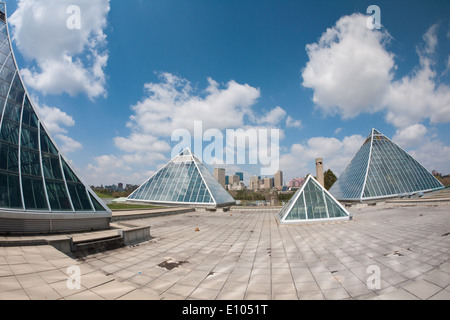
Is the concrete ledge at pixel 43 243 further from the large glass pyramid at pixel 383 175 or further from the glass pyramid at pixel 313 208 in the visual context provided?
the large glass pyramid at pixel 383 175

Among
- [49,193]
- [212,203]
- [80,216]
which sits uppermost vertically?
[49,193]

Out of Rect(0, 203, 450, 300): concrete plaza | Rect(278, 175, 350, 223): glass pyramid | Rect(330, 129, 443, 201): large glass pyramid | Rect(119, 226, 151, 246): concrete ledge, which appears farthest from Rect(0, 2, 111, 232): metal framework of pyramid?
Rect(330, 129, 443, 201): large glass pyramid

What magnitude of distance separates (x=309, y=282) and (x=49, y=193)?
14.1 metres

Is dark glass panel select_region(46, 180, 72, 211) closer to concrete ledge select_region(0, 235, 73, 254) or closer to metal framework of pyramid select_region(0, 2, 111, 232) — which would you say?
metal framework of pyramid select_region(0, 2, 111, 232)

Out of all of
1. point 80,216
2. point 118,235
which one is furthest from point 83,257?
point 80,216

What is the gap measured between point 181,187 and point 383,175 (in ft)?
146

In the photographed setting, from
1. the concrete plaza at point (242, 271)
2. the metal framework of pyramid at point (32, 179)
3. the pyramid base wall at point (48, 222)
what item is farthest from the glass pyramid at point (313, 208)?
the metal framework of pyramid at point (32, 179)

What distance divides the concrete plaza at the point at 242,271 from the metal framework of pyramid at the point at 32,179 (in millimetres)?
2880

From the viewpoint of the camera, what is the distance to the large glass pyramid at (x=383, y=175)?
40156 millimetres

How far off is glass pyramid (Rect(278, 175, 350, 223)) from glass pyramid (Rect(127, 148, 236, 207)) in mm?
18296

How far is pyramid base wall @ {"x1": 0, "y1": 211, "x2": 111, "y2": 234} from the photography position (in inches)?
360

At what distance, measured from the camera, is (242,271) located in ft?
23.9

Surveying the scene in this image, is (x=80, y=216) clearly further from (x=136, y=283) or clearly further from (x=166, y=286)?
(x=166, y=286)
